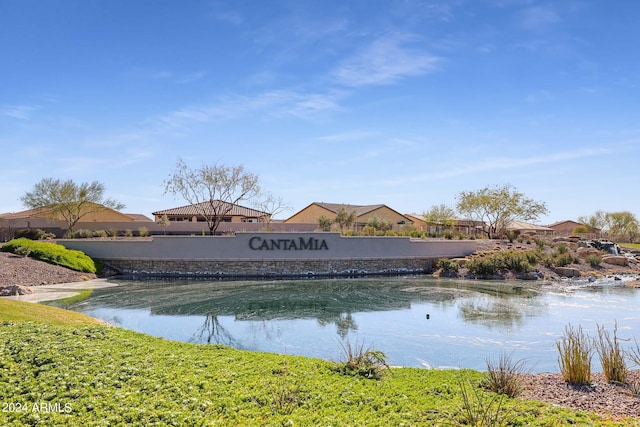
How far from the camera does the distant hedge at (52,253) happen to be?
28109mm

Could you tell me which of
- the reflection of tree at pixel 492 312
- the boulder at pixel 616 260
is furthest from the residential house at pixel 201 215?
the reflection of tree at pixel 492 312

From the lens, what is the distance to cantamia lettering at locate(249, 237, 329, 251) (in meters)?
31.8

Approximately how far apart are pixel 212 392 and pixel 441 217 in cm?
5718

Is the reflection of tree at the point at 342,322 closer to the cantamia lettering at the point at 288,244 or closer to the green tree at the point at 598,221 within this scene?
the cantamia lettering at the point at 288,244

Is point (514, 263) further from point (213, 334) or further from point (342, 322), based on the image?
point (213, 334)

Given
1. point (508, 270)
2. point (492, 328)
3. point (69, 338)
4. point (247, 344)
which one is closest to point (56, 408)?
point (69, 338)

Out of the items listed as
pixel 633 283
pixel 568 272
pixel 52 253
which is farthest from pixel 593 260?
pixel 52 253

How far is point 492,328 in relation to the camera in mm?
14844

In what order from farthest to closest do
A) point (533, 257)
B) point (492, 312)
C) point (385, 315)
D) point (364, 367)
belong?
1. point (533, 257)
2. point (492, 312)
3. point (385, 315)
4. point (364, 367)

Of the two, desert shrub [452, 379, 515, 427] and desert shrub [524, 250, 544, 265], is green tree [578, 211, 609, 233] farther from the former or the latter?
desert shrub [452, 379, 515, 427]

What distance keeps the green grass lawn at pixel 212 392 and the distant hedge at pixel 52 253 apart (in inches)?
811

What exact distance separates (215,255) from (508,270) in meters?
19.2

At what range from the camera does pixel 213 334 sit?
14.0 metres

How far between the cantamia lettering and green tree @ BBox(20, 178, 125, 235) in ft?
70.3
